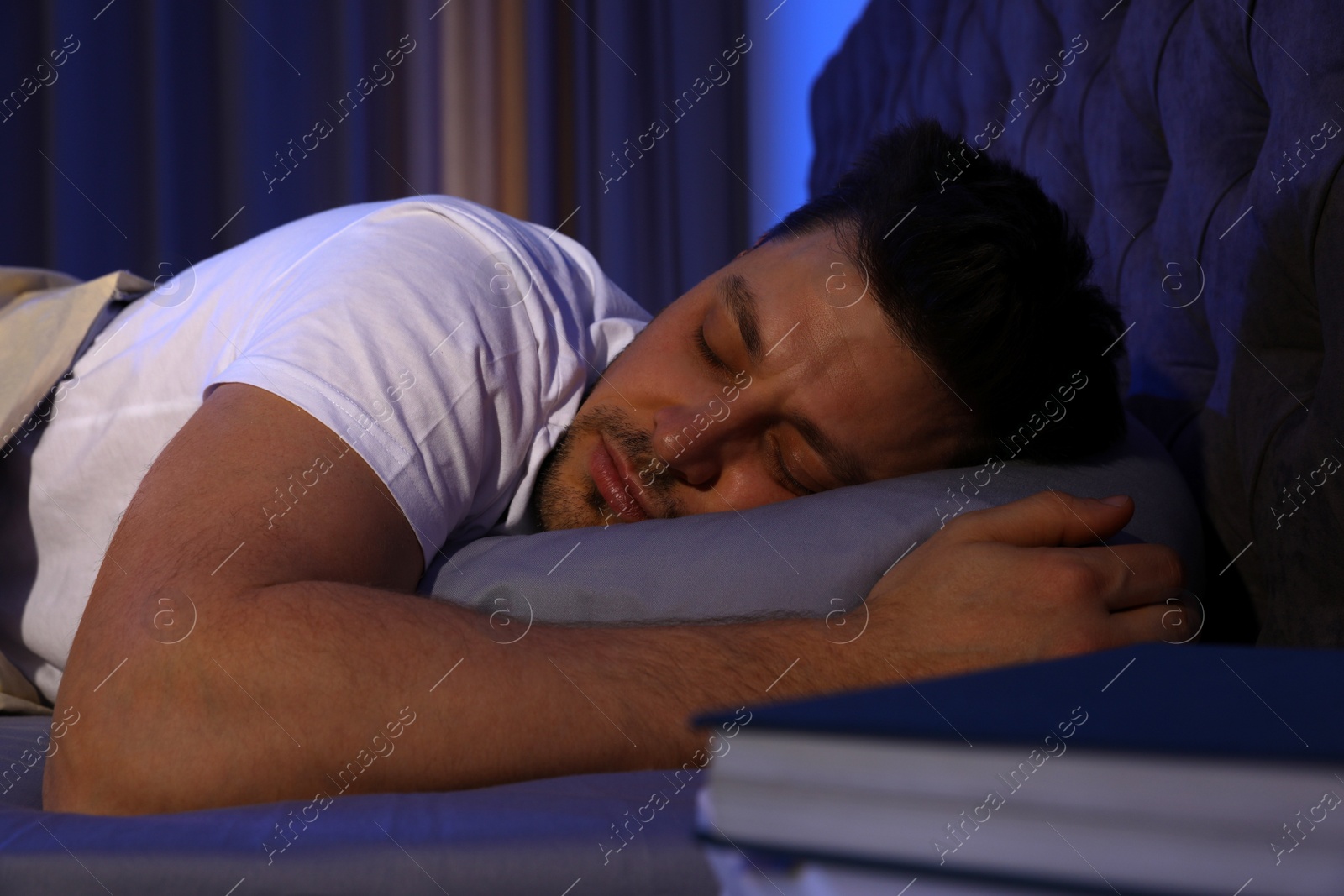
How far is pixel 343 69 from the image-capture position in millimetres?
2678

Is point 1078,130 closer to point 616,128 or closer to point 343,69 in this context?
point 616,128

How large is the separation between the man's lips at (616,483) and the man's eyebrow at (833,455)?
0.57 ft

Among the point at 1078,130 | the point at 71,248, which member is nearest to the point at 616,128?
the point at 71,248

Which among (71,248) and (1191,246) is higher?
(71,248)

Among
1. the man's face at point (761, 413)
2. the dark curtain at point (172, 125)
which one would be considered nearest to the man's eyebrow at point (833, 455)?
the man's face at point (761, 413)

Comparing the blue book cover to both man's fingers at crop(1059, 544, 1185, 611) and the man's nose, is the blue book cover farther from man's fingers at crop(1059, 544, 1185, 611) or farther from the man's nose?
the man's nose

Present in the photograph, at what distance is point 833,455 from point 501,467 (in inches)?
12.7

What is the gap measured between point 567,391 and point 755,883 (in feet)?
2.45

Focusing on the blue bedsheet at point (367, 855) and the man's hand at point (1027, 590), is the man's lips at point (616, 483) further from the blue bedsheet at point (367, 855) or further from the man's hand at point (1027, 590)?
the blue bedsheet at point (367, 855)

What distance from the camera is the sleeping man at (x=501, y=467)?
0.57 metres

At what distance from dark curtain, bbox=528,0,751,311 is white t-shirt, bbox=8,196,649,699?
1.86m

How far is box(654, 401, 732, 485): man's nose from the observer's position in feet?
3.06

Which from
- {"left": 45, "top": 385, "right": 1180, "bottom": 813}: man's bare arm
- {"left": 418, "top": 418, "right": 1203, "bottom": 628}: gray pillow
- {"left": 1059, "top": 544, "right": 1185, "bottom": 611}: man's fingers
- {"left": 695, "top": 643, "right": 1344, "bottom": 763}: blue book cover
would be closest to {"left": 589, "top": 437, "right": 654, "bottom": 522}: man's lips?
{"left": 418, "top": 418, "right": 1203, "bottom": 628}: gray pillow

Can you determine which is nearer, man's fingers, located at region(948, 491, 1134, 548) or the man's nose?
man's fingers, located at region(948, 491, 1134, 548)
